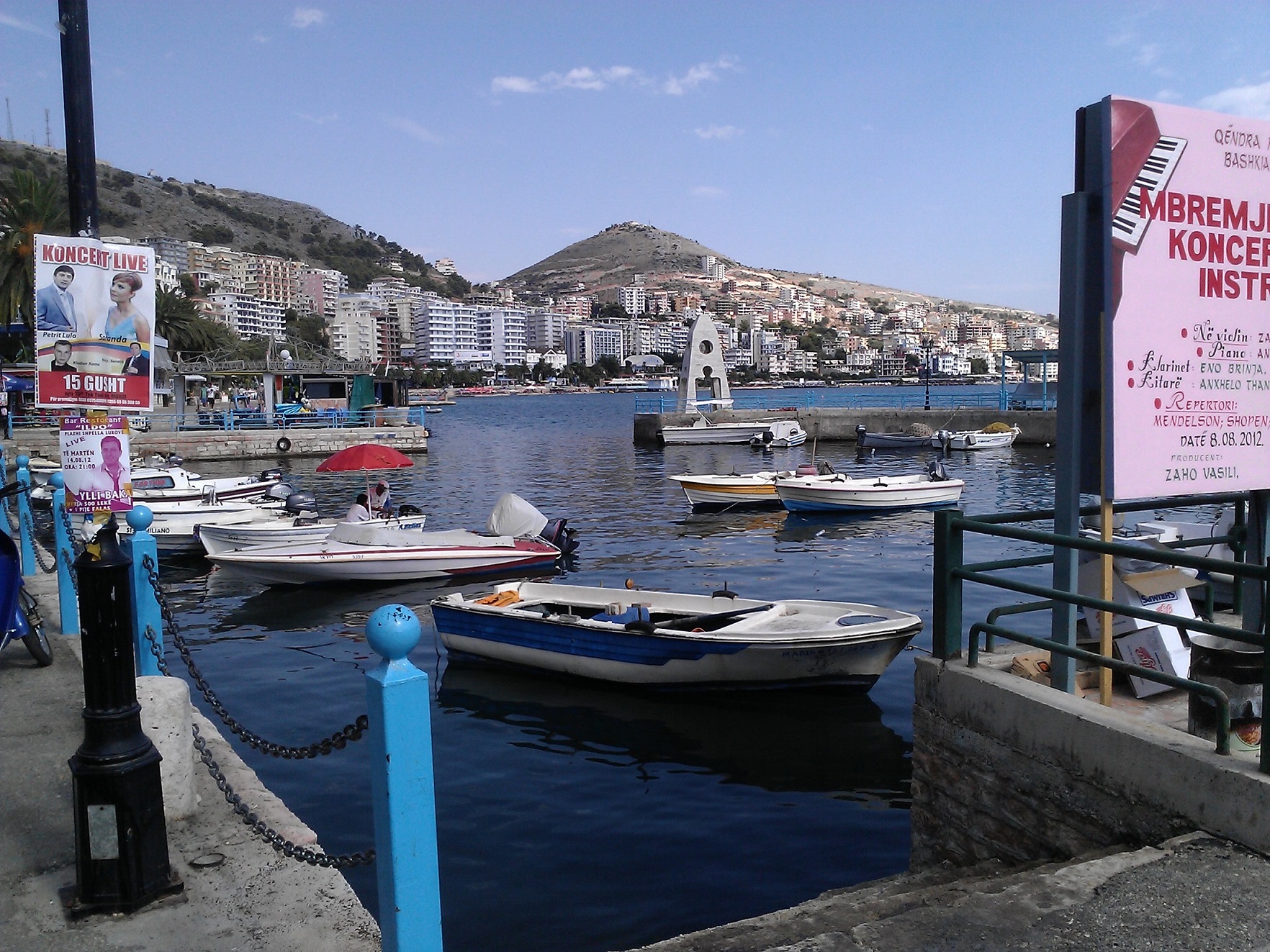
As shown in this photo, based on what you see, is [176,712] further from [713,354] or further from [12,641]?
[713,354]

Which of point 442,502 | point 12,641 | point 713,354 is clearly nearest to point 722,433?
point 713,354

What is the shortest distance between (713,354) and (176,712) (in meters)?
53.2

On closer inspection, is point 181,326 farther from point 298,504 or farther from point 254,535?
point 254,535

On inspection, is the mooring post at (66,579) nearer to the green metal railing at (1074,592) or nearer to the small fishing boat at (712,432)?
the green metal railing at (1074,592)

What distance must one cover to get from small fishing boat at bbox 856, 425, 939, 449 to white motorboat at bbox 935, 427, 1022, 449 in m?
2.19

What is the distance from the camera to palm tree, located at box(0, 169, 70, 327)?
4216cm

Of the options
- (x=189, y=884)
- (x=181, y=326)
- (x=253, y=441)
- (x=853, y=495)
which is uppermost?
(x=181, y=326)

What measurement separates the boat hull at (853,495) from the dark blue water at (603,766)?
5.68 metres

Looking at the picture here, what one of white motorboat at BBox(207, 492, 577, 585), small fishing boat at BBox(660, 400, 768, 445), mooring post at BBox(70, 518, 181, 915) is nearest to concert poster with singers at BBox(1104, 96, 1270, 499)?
mooring post at BBox(70, 518, 181, 915)

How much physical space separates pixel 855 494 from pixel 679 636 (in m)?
16.3

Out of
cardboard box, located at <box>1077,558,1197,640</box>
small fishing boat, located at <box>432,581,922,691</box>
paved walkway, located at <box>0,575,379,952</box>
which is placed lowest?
small fishing boat, located at <box>432,581,922,691</box>

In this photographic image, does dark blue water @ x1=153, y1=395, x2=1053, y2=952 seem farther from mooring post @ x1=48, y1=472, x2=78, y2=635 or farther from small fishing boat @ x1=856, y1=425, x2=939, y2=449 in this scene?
small fishing boat @ x1=856, y1=425, x2=939, y2=449

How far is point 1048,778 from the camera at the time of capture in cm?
452

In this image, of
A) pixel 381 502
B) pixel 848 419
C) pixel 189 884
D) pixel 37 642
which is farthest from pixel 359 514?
pixel 848 419
